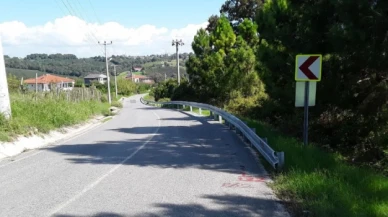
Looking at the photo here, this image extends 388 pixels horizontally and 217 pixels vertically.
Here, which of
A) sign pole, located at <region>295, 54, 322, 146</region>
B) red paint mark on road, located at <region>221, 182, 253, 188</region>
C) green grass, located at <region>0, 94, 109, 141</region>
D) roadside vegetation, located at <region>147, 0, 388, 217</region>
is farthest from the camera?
green grass, located at <region>0, 94, 109, 141</region>

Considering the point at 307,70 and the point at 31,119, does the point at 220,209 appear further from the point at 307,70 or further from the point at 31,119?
the point at 31,119

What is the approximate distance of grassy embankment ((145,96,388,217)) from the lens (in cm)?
493

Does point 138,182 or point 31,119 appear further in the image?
point 31,119

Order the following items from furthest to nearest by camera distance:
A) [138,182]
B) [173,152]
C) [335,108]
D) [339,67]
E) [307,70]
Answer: [335,108] → [339,67] → [173,152] → [307,70] → [138,182]

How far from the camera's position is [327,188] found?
5.74 metres

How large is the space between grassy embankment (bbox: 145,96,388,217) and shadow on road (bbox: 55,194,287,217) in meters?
0.36

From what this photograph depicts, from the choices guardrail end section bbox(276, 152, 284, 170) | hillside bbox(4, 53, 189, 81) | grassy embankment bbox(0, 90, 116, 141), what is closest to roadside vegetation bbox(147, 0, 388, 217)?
guardrail end section bbox(276, 152, 284, 170)

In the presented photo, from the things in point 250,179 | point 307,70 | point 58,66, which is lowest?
point 250,179

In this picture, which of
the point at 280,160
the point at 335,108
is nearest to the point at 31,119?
the point at 280,160

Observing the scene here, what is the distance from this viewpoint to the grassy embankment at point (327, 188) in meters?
4.93

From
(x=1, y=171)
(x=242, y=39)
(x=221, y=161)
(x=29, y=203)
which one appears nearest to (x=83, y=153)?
(x=1, y=171)

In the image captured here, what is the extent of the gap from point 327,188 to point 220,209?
171cm

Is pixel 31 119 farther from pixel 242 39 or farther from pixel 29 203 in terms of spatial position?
pixel 242 39

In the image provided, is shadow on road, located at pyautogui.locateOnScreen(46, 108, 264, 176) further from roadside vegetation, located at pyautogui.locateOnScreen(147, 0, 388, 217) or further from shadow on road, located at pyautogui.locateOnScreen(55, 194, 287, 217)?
shadow on road, located at pyautogui.locateOnScreen(55, 194, 287, 217)
